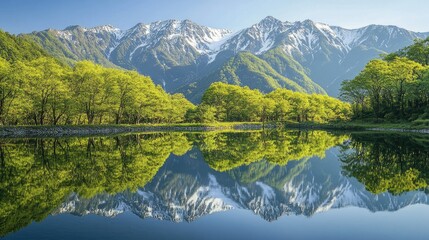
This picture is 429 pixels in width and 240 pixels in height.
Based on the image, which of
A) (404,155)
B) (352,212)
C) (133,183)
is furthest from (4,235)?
(404,155)

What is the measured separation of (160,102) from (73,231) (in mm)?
92089

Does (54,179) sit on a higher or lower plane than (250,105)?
lower

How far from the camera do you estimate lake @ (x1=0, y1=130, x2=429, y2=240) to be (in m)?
11.1

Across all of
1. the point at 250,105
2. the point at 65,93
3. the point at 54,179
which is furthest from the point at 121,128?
the point at 54,179

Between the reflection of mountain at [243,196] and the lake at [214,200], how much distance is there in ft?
0.14

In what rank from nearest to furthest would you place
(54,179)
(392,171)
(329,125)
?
(54,179) → (392,171) → (329,125)

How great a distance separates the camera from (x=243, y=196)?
53.3 ft

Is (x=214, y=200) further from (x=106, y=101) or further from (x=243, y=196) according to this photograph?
(x=106, y=101)

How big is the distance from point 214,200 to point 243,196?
153 centimetres

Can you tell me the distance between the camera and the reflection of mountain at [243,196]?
13461mm

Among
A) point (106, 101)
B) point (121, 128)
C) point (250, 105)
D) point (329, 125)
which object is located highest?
point (250, 105)

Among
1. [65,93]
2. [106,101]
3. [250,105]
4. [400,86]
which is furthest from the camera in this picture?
[250,105]

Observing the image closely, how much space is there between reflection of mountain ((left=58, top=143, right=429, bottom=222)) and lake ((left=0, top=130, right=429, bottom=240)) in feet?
0.14

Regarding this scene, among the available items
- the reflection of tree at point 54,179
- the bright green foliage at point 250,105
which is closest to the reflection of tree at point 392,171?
the reflection of tree at point 54,179
